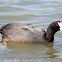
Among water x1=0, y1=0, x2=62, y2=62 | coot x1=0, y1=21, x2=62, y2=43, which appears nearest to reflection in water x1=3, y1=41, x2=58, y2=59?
water x1=0, y1=0, x2=62, y2=62

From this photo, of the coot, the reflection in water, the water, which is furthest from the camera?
the coot

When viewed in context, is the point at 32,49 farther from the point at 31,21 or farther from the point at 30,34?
the point at 31,21

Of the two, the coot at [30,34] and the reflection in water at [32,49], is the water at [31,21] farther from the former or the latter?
the coot at [30,34]

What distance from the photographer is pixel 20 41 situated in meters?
7.59

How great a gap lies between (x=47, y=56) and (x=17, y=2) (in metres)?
6.67

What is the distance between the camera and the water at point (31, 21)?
20.6 feet

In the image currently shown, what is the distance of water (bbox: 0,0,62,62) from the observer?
6.28 metres

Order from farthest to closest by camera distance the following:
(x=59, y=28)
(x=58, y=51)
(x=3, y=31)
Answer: (x=3, y=31), (x=59, y=28), (x=58, y=51)

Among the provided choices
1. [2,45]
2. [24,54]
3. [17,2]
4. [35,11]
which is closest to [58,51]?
[24,54]

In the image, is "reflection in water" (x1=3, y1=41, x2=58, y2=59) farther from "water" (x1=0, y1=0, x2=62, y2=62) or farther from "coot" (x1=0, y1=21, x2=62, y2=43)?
"coot" (x1=0, y1=21, x2=62, y2=43)

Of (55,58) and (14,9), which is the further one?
(14,9)

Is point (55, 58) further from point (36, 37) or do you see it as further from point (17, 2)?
point (17, 2)

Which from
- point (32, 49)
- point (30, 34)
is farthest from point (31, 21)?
point (32, 49)

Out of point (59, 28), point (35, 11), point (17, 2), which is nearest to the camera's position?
point (59, 28)
